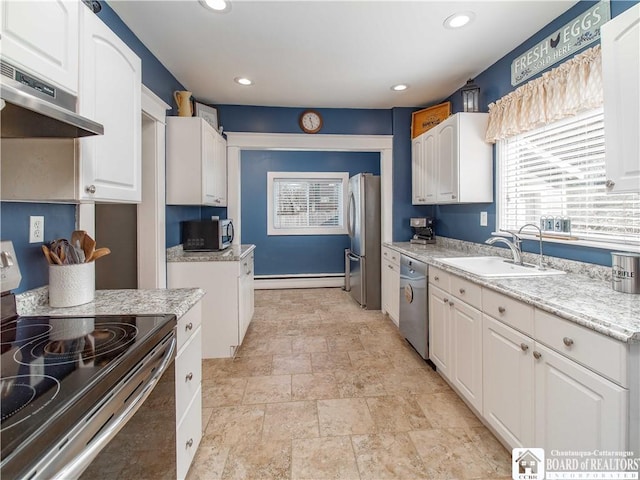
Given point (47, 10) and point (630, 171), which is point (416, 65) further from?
point (47, 10)

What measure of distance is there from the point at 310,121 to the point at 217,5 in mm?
1916

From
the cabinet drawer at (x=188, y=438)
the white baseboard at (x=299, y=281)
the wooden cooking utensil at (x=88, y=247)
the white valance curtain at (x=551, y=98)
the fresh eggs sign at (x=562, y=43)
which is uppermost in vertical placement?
the fresh eggs sign at (x=562, y=43)

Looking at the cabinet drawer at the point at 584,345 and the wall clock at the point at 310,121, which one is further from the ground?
the wall clock at the point at 310,121

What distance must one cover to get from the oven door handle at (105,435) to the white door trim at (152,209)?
1.65 metres

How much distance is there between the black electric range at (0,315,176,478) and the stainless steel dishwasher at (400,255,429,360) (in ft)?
6.52

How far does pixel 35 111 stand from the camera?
93cm

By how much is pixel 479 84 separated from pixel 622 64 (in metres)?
1.86

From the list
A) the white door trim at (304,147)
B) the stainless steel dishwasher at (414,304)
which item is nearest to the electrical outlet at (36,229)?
the white door trim at (304,147)

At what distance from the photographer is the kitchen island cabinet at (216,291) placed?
9.12 ft

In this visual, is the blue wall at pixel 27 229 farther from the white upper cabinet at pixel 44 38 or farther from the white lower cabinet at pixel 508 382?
the white lower cabinet at pixel 508 382

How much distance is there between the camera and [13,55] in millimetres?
937

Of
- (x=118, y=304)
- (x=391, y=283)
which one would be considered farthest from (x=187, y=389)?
(x=391, y=283)

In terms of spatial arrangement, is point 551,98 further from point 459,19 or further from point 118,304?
point 118,304

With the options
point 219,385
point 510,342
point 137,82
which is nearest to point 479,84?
point 510,342
